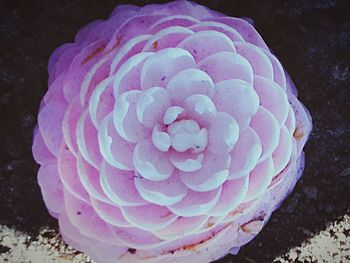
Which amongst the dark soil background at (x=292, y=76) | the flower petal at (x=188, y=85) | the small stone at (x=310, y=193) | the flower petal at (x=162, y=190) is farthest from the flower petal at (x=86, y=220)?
the small stone at (x=310, y=193)

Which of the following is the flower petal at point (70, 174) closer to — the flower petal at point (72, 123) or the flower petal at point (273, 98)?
the flower petal at point (72, 123)

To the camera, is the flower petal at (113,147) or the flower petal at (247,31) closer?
the flower petal at (113,147)

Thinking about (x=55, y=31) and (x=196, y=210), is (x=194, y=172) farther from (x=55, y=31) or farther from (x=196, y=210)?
(x=55, y=31)

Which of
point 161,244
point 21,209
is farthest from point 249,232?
point 21,209

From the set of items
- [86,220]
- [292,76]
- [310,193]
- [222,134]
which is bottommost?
[310,193]

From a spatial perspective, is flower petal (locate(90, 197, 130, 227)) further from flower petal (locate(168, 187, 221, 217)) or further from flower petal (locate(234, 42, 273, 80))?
flower petal (locate(234, 42, 273, 80))

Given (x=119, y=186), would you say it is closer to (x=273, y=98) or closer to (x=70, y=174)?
(x=70, y=174)

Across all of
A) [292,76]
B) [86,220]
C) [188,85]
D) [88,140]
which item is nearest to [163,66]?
[188,85]
